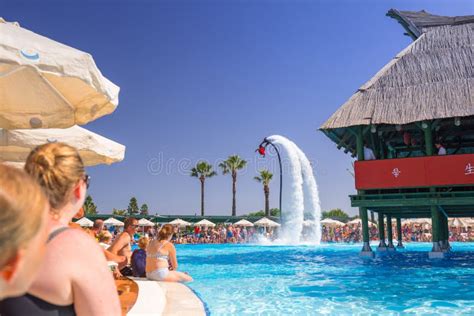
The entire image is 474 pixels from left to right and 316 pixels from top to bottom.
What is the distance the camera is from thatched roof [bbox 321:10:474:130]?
16281mm

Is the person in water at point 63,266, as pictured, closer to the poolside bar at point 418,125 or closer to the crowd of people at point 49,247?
the crowd of people at point 49,247

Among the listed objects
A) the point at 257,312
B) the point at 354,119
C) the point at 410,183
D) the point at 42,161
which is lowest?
the point at 257,312

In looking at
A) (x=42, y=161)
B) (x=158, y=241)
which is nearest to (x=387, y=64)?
(x=158, y=241)

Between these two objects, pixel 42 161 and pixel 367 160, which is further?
pixel 367 160

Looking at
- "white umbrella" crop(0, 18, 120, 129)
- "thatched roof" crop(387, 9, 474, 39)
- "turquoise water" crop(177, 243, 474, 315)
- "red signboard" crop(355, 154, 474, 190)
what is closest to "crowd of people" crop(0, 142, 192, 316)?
"white umbrella" crop(0, 18, 120, 129)

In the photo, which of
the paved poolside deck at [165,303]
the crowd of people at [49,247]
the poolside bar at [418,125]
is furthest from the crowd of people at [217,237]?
the crowd of people at [49,247]

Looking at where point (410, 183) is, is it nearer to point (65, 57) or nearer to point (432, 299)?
point (432, 299)

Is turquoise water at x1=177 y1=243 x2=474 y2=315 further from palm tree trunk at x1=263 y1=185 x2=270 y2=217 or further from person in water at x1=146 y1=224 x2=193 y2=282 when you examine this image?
palm tree trunk at x1=263 y1=185 x2=270 y2=217

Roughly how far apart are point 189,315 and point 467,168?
44.9 feet

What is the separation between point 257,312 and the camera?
7.02 metres

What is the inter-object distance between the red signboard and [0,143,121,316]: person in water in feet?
52.1

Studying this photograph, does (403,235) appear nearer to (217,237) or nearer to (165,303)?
(217,237)

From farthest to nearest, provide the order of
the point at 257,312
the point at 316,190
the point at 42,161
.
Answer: the point at 316,190 → the point at 257,312 → the point at 42,161

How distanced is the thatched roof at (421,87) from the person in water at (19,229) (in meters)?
16.1
